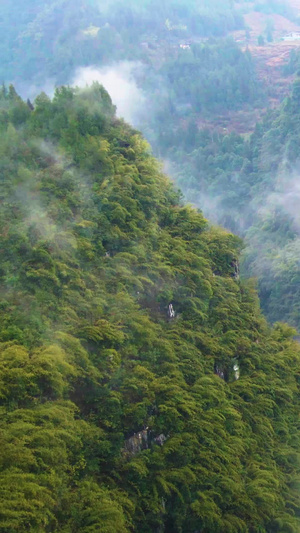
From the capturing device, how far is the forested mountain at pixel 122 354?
12.0 m

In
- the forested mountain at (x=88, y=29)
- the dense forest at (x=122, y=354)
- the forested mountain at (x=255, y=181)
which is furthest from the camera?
the forested mountain at (x=88, y=29)

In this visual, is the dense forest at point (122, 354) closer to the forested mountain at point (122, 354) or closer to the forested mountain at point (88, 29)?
the forested mountain at point (122, 354)

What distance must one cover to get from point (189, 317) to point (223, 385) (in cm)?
291

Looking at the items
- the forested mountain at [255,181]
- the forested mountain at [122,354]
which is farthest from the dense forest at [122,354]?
the forested mountain at [255,181]

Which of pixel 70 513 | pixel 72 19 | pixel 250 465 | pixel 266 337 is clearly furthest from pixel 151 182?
pixel 72 19

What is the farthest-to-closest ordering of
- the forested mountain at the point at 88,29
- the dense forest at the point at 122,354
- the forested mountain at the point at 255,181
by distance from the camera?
1. the forested mountain at the point at 88,29
2. the forested mountain at the point at 255,181
3. the dense forest at the point at 122,354

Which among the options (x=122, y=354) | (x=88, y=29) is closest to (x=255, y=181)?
(x=122, y=354)

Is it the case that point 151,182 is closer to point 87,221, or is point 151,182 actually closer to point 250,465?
point 87,221

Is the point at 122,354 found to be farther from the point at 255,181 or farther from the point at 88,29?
the point at 88,29

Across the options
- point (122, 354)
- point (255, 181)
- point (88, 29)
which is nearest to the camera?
point (122, 354)

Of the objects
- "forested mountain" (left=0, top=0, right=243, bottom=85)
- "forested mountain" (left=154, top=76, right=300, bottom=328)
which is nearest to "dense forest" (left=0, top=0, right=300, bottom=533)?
"forested mountain" (left=154, top=76, right=300, bottom=328)

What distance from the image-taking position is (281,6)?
525ft

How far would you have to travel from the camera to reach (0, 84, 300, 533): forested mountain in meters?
12.0

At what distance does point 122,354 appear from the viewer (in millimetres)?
15828
